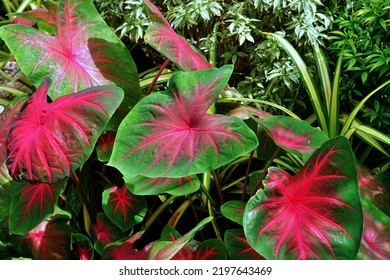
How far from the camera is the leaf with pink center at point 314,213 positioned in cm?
117

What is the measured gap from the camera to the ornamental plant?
119cm

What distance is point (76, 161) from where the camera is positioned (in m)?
1.21

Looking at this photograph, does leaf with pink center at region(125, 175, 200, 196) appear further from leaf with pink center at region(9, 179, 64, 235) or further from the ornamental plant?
leaf with pink center at region(9, 179, 64, 235)

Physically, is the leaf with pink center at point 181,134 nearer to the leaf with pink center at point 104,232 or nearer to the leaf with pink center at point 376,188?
the leaf with pink center at point 104,232

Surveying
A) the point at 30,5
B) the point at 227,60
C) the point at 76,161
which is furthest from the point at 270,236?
the point at 30,5

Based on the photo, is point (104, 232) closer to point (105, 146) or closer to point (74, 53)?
point (105, 146)

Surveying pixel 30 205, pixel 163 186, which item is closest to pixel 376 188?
pixel 163 186

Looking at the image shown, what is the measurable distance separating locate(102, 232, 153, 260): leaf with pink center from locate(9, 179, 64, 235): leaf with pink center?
7.7 inches

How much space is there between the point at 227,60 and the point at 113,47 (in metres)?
0.75

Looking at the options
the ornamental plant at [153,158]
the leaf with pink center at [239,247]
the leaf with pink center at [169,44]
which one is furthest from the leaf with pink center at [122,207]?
the leaf with pink center at [169,44]

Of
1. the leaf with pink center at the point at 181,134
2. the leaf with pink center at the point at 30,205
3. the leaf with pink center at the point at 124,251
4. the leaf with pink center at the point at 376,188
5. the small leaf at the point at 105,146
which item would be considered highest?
the leaf with pink center at the point at 181,134

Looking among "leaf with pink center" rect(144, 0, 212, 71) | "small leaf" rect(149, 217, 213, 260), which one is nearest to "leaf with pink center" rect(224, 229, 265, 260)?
"small leaf" rect(149, 217, 213, 260)

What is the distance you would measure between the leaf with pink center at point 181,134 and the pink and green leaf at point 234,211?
0.69 feet
